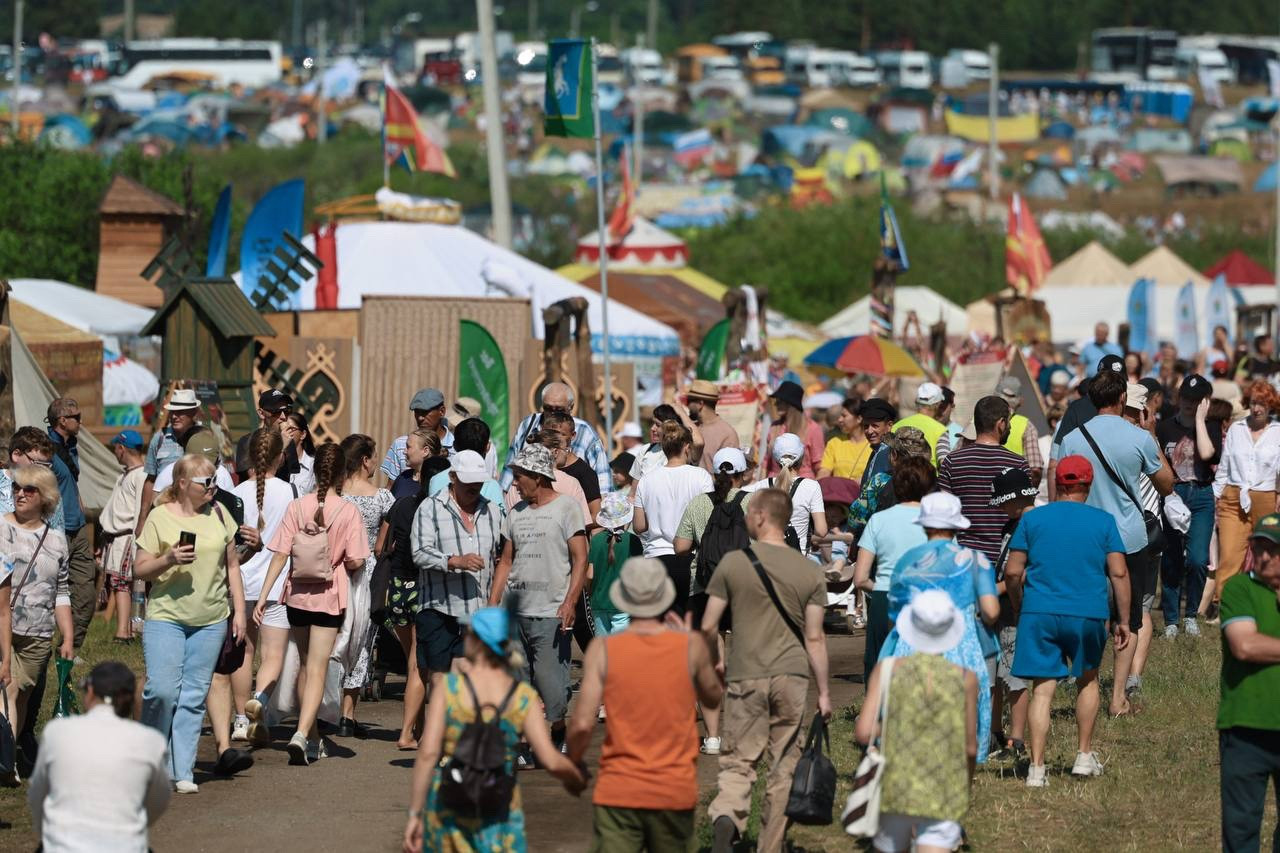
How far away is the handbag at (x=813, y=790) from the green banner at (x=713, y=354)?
1285cm

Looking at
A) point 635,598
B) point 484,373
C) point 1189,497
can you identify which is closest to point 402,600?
point 635,598

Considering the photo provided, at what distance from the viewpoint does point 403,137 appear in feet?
80.8

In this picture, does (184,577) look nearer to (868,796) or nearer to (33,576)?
(33,576)

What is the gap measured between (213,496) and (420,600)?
3.63ft

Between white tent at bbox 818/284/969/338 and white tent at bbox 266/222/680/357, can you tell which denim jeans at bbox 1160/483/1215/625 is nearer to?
white tent at bbox 266/222/680/357

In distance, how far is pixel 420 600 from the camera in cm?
993

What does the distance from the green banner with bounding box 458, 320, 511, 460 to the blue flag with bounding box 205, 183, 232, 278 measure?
4762mm

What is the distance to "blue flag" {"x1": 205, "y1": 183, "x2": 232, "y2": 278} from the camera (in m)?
20.7

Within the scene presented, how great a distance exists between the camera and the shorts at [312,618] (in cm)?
998

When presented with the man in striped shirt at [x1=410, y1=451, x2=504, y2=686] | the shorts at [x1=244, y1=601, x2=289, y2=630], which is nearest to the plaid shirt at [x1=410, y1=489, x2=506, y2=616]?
the man in striped shirt at [x1=410, y1=451, x2=504, y2=686]

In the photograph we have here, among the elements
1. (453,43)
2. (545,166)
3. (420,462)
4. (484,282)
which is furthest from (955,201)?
(453,43)

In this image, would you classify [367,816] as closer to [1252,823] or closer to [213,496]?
[213,496]

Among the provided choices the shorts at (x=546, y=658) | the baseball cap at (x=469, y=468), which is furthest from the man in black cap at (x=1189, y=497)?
the baseball cap at (x=469, y=468)

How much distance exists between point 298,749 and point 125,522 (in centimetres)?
324
